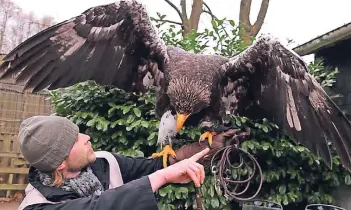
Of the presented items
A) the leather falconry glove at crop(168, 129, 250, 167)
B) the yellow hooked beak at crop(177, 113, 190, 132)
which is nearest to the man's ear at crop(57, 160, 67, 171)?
the leather falconry glove at crop(168, 129, 250, 167)

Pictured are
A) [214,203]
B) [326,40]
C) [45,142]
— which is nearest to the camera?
[45,142]

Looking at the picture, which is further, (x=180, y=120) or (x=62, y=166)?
(x=180, y=120)

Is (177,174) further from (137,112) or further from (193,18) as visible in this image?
(193,18)

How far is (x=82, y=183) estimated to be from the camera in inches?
70.9

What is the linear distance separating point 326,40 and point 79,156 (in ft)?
10.8

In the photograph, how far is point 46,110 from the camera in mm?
9742

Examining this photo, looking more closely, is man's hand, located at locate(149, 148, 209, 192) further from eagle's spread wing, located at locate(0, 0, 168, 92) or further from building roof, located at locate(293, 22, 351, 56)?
building roof, located at locate(293, 22, 351, 56)

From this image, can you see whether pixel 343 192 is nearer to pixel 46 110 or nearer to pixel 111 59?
pixel 111 59

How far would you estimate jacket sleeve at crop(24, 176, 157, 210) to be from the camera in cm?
146

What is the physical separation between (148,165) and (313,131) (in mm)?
1437

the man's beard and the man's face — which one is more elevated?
the man's face

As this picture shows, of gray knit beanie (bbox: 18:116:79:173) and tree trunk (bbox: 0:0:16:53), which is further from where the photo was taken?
tree trunk (bbox: 0:0:16:53)

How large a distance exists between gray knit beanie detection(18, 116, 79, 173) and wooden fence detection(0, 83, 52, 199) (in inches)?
264

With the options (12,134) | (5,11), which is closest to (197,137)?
(12,134)
